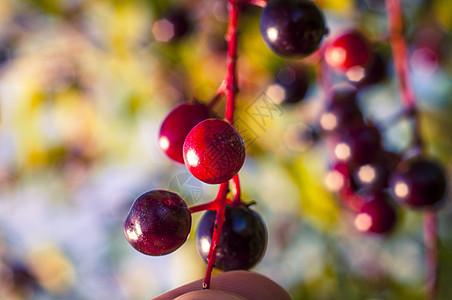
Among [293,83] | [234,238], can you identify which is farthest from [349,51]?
[234,238]

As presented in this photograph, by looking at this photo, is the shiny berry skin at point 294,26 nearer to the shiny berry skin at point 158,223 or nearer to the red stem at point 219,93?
the red stem at point 219,93

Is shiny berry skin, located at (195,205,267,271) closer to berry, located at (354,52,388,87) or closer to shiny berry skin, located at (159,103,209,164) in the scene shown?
shiny berry skin, located at (159,103,209,164)

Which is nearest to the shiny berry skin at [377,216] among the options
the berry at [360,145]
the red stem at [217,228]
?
the berry at [360,145]

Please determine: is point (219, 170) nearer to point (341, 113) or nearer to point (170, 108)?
point (341, 113)

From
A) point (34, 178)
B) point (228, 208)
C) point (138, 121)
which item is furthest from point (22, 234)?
point (228, 208)

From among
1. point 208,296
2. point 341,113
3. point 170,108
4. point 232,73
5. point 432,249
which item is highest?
point 232,73
